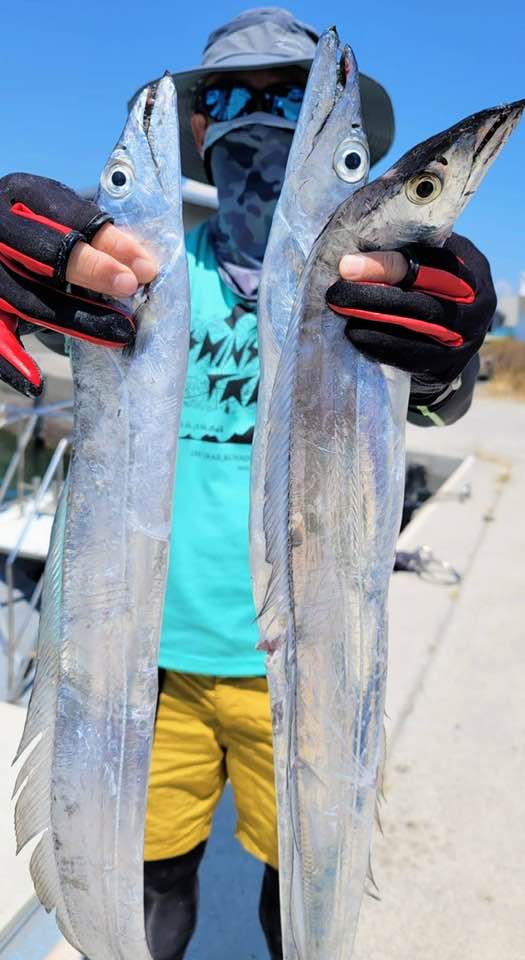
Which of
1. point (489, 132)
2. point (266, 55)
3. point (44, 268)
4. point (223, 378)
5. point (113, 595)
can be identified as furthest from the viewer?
point (223, 378)

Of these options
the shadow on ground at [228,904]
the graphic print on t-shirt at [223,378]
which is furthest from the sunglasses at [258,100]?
the shadow on ground at [228,904]

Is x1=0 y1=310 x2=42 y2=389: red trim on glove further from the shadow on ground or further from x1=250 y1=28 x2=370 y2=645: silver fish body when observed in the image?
the shadow on ground

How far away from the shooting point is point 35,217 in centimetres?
117

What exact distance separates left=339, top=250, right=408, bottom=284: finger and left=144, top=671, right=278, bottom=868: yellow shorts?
1157mm

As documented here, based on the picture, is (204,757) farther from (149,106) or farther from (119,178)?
(149,106)

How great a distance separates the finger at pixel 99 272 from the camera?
1124mm


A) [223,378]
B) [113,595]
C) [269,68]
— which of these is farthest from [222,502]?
[269,68]

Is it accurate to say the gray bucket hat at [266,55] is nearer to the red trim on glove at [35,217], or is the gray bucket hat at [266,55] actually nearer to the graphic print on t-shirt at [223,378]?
the graphic print on t-shirt at [223,378]

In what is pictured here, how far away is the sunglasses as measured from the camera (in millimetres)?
1760

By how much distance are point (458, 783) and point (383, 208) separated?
2.70 m

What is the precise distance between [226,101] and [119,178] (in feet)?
2.40

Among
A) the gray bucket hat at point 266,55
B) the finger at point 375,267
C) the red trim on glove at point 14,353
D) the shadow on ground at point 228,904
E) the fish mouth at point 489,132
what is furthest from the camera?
the shadow on ground at point 228,904

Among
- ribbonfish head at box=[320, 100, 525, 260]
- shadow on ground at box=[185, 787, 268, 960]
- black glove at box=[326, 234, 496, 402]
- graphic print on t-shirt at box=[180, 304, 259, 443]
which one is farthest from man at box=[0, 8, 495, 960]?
ribbonfish head at box=[320, 100, 525, 260]

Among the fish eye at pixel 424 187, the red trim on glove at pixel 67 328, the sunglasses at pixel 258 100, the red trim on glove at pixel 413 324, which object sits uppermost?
the sunglasses at pixel 258 100
